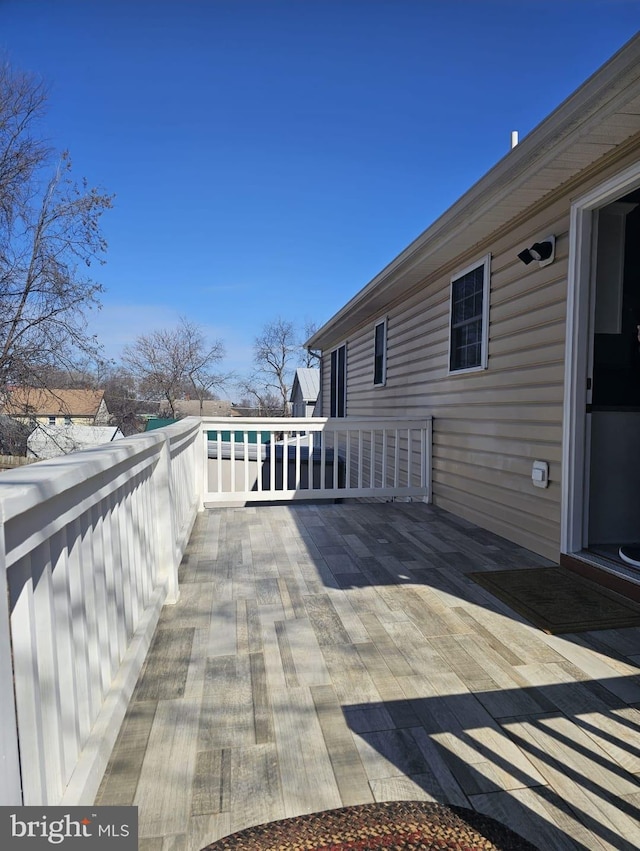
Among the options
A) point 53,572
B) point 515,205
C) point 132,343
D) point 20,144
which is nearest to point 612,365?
point 515,205

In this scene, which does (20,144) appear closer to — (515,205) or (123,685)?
(515,205)

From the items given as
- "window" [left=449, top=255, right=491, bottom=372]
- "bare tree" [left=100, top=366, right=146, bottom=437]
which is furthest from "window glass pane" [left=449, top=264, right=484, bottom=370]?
"bare tree" [left=100, top=366, right=146, bottom=437]

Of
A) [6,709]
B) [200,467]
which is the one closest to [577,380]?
[6,709]

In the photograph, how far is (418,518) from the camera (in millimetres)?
4633

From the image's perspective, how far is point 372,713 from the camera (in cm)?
165

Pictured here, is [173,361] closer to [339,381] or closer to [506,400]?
[339,381]

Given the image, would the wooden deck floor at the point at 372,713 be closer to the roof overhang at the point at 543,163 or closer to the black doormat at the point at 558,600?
the black doormat at the point at 558,600

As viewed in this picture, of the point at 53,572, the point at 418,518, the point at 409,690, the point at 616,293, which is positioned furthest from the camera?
the point at 418,518

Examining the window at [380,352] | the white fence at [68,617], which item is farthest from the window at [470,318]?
the white fence at [68,617]

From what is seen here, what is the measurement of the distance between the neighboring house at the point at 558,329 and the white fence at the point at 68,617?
2314 mm

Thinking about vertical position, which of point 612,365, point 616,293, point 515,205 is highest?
point 515,205

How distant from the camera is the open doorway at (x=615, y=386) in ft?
10.5

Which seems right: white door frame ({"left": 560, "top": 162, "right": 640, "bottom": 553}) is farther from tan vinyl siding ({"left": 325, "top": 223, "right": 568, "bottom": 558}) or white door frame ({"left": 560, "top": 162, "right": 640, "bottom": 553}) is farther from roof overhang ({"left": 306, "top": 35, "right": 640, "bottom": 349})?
roof overhang ({"left": 306, "top": 35, "right": 640, "bottom": 349})

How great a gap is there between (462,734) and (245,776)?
0.67 metres
